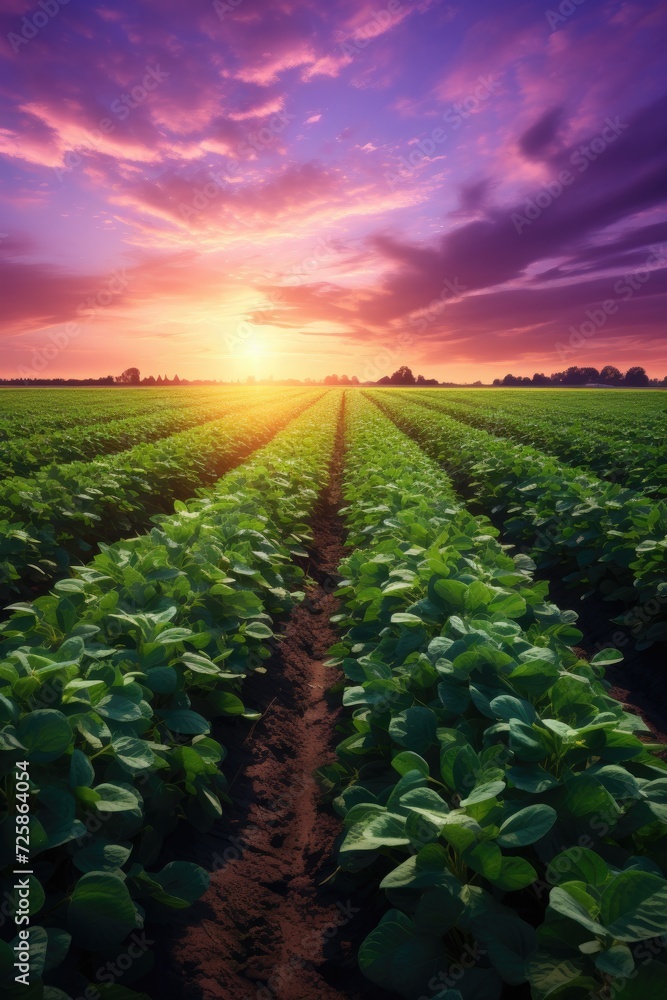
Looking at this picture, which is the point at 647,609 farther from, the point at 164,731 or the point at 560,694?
the point at 164,731

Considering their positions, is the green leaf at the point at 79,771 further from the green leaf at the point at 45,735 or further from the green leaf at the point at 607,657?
the green leaf at the point at 607,657

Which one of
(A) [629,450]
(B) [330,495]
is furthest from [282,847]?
(A) [629,450]

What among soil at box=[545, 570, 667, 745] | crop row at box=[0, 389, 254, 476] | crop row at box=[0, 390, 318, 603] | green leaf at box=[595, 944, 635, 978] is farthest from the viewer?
crop row at box=[0, 389, 254, 476]

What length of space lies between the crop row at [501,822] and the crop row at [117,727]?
68 centimetres

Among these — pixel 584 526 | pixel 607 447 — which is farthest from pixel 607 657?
pixel 607 447

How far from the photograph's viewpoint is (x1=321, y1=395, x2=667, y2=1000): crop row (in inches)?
49.3

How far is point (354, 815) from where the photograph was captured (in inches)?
69.2

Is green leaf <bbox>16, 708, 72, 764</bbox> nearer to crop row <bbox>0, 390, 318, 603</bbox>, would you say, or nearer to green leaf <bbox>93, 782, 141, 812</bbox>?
green leaf <bbox>93, 782, 141, 812</bbox>

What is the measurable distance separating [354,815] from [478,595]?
1.15 metres

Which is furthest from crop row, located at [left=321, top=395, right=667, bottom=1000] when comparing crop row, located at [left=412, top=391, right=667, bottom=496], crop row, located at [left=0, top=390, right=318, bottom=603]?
crop row, located at [left=412, top=391, right=667, bottom=496]

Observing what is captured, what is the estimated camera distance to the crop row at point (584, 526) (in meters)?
4.96

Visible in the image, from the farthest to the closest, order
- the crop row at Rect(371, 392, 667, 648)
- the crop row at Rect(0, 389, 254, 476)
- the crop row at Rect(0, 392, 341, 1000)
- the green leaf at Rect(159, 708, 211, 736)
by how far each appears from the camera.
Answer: the crop row at Rect(0, 389, 254, 476) → the crop row at Rect(371, 392, 667, 648) → the green leaf at Rect(159, 708, 211, 736) → the crop row at Rect(0, 392, 341, 1000)

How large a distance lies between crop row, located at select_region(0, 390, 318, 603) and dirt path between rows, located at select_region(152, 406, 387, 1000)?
302 centimetres

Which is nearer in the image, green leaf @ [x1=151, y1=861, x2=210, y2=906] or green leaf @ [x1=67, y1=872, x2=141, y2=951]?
green leaf @ [x1=67, y1=872, x2=141, y2=951]
